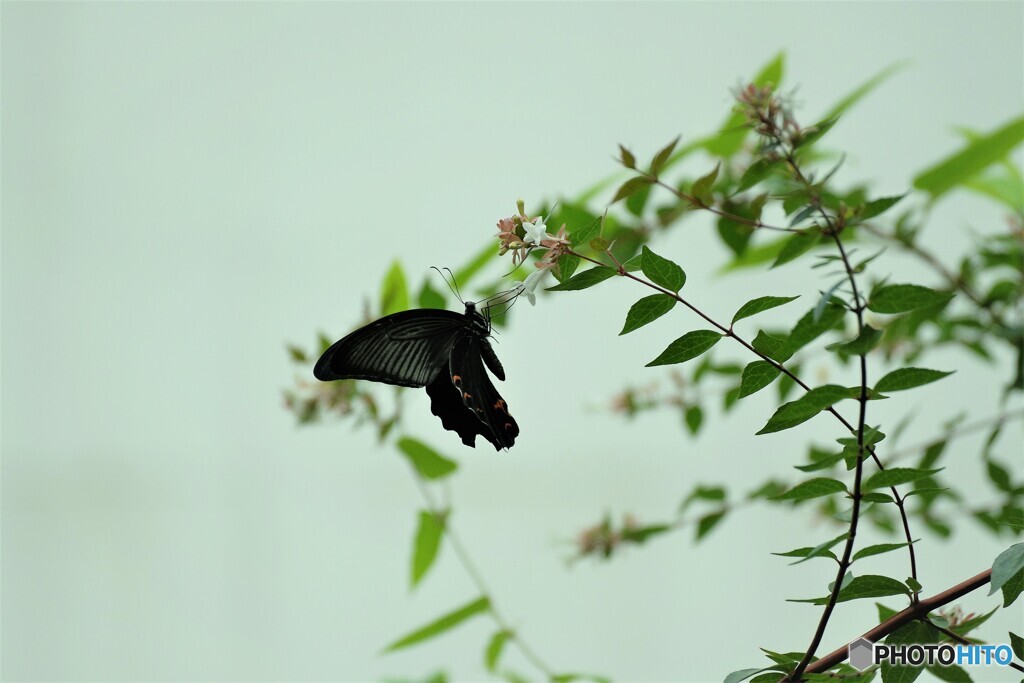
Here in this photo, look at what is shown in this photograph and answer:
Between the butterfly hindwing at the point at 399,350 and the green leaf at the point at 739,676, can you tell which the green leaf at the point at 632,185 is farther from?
the green leaf at the point at 739,676

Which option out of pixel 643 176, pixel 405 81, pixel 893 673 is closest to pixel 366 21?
pixel 405 81

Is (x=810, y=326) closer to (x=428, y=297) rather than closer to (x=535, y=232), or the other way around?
(x=535, y=232)

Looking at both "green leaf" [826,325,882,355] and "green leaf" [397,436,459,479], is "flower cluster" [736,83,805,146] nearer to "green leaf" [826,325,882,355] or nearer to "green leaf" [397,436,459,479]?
"green leaf" [826,325,882,355]

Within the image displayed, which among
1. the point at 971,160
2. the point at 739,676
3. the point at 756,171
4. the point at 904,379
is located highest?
the point at 971,160

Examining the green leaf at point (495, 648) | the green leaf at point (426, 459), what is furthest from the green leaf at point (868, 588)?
the green leaf at point (495, 648)

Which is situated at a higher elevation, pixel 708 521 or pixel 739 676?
pixel 708 521

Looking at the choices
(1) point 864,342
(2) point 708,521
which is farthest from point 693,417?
(1) point 864,342

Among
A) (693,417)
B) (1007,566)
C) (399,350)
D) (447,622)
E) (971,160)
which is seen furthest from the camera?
(693,417)

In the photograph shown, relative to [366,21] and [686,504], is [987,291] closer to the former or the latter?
[686,504]
